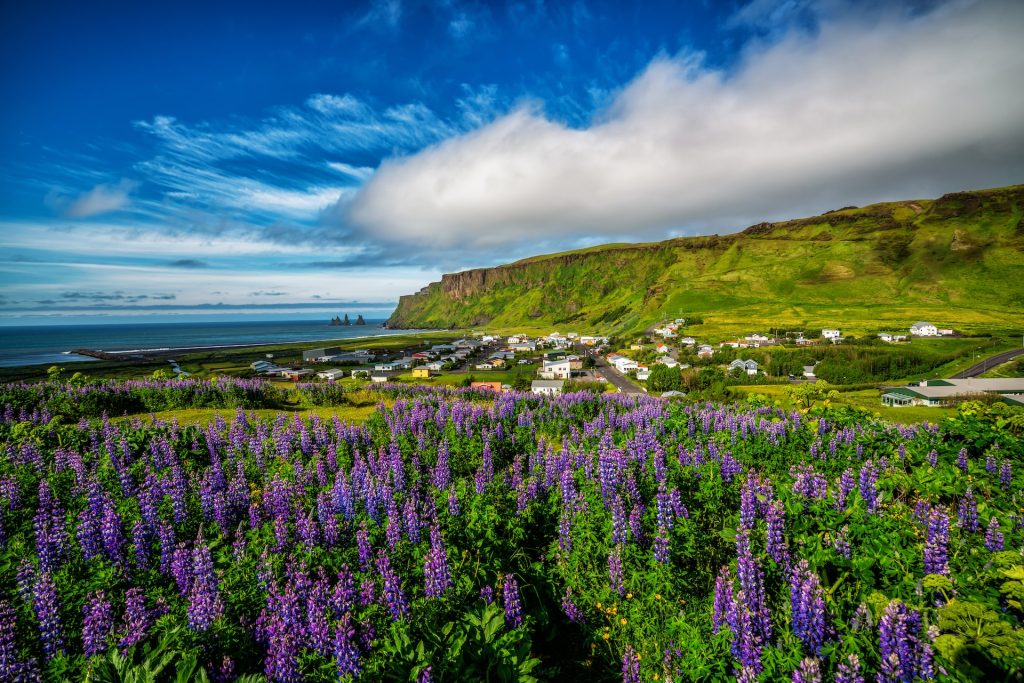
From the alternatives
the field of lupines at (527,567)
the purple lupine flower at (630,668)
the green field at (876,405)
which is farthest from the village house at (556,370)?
the purple lupine flower at (630,668)

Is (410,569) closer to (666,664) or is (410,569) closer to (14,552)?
(666,664)

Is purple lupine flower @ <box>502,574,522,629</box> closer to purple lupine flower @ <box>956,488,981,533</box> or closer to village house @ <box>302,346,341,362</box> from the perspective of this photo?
purple lupine flower @ <box>956,488,981,533</box>

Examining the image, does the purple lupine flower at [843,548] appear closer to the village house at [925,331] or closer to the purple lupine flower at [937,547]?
the purple lupine flower at [937,547]

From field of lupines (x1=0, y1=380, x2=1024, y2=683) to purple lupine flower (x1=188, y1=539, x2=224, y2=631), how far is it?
37 millimetres

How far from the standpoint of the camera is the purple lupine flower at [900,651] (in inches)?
161

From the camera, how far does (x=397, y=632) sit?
443cm

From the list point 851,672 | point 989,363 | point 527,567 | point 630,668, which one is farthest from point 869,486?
point 989,363

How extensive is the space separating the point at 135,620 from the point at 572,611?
17.6 feet

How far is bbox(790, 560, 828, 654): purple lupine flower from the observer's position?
15.4 feet

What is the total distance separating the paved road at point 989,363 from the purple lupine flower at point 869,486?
135m

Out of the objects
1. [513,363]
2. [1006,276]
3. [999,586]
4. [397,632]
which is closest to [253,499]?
[397,632]

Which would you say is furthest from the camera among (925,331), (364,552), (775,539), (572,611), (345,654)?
(925,331)

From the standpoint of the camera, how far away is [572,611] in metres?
6.27

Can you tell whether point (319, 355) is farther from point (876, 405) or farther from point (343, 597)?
point (343, 597)
